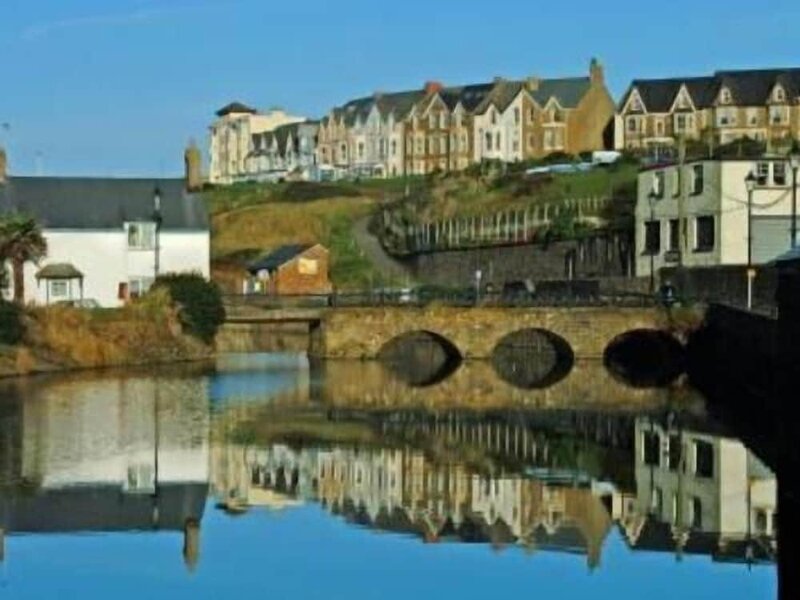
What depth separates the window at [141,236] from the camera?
8625cm

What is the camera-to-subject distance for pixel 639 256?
86.1 m

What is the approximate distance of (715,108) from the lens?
440 ft

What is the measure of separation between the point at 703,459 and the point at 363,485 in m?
8.89

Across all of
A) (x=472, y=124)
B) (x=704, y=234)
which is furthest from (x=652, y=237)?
(x=472, y=124)

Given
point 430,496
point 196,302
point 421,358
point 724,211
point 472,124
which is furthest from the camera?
point 472,124

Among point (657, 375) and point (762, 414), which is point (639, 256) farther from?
point (762, 414)

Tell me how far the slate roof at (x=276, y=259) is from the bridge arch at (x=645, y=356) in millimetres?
29024

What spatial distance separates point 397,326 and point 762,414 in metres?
30.0

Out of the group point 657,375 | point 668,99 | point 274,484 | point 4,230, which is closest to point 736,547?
point 274,484

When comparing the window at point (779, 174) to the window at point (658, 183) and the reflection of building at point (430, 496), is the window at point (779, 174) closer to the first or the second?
the window at point (658, 183)

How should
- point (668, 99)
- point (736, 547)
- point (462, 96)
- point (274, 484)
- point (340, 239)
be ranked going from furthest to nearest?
point (462, 96) < point (668, 99) < point (340, 239) < point (274, 484) < point (736, 547)

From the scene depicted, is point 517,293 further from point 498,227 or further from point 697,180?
point 498,227

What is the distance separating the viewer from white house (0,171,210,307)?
3327 inches

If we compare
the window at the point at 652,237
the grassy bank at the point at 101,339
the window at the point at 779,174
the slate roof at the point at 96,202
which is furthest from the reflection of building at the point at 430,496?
the slate roof at the point at 96,202
